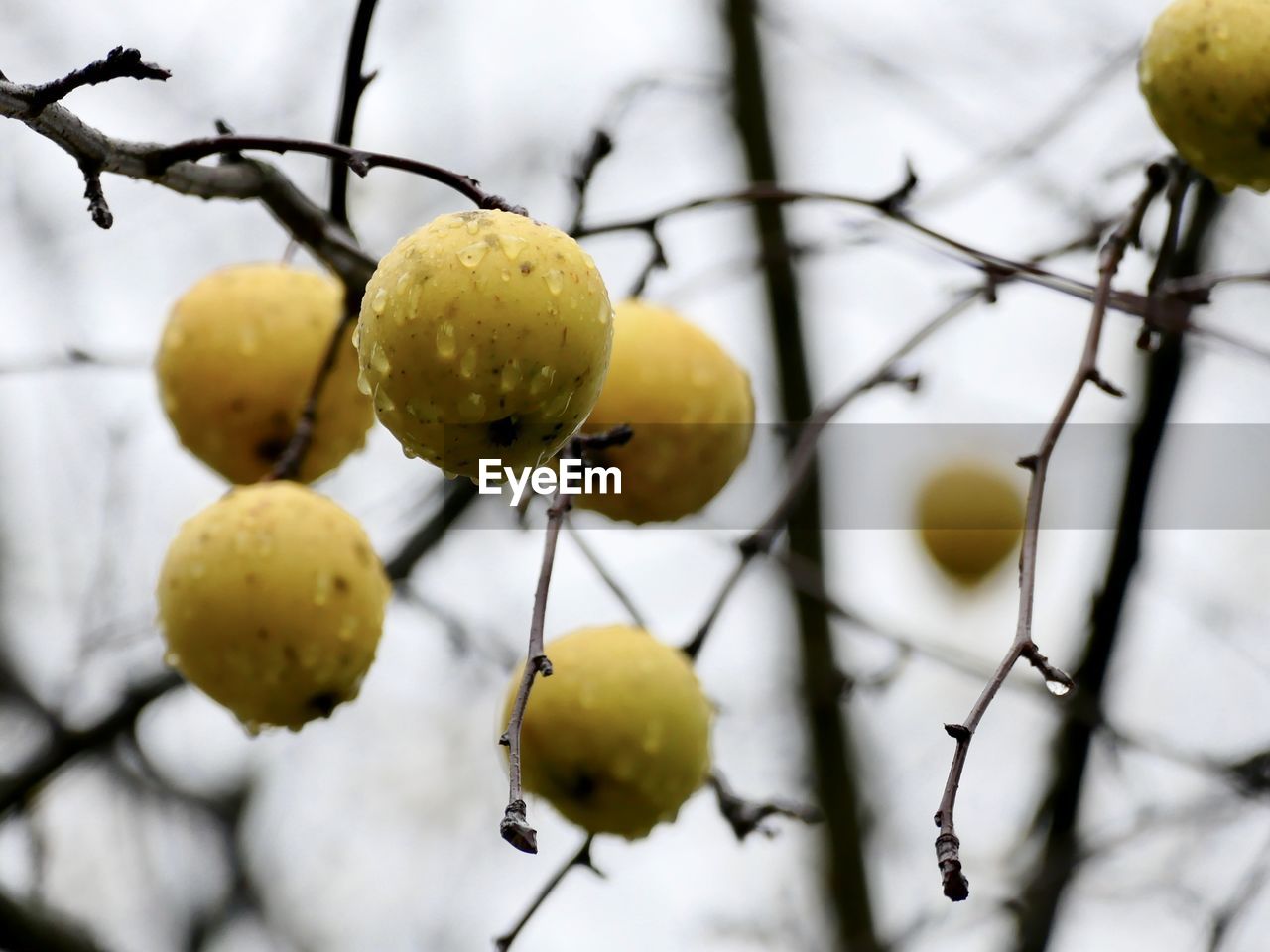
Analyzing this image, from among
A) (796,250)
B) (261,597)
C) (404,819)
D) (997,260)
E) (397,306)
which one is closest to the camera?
(397,306)

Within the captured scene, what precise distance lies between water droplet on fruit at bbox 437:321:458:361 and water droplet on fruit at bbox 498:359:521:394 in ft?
0.15

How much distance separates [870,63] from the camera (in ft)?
10.7

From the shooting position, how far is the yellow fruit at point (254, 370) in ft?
5.91

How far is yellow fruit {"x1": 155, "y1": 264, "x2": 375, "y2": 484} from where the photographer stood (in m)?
1.80

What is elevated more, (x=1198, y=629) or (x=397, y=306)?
(x=397, y=306)

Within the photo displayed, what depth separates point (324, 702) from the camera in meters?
1.52

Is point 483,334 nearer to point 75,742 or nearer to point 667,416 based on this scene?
point 667,416

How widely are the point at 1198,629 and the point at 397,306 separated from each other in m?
2.57

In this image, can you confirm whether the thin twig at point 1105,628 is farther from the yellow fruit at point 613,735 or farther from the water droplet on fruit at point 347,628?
the water droplet on fruit at point 347,628

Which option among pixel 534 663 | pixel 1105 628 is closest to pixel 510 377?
pixel 534 663

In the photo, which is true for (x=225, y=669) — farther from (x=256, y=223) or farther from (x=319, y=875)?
(x=319, y=875)

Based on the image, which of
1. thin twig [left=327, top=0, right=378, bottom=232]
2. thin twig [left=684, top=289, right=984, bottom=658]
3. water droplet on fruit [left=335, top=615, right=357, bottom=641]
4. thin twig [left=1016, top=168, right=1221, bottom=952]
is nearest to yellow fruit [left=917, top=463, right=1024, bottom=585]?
thin twig [left=1016, top=168, right=1221, bottom=952]

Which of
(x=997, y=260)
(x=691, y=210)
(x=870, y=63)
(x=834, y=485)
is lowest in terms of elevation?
(x=834, y=485)

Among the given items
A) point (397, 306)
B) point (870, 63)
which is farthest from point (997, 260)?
point (870, 63)
